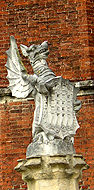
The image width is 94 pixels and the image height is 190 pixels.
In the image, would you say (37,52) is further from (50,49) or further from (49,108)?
(50,49)

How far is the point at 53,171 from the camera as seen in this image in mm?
6836

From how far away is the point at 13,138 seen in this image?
10.2 metres

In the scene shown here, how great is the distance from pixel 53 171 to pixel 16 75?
1.82 m

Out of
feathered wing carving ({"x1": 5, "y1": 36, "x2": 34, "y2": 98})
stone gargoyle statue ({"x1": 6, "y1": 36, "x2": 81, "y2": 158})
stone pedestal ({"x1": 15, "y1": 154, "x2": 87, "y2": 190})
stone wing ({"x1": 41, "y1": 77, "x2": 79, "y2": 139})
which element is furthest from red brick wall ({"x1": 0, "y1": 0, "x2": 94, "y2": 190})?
stone pedestal ({"x1": 15, "y1": 154, "x2": 87, "y2": 190})

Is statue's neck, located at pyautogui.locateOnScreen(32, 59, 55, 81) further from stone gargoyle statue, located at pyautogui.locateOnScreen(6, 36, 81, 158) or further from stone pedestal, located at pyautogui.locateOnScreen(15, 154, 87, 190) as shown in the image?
stone pedestal, located at pyautogui.locateOnScreen(15, 154, 87, 190)

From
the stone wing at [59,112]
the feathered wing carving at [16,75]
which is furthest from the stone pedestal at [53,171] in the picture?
the feathered wing carving at [16,75]

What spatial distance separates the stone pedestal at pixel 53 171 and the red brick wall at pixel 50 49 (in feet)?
9.63

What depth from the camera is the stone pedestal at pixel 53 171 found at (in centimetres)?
682

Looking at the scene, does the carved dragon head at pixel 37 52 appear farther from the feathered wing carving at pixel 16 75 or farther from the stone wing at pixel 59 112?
the stone wing at pixel 59 112

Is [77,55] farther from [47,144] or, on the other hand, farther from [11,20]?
[47,144]

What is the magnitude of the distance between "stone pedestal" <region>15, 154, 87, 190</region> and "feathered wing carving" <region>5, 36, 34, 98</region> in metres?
1.16

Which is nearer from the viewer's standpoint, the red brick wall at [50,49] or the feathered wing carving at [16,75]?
the feathered wing carving at [16,75]

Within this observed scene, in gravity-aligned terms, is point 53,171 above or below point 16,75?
below

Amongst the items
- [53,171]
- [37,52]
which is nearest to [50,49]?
[37,52]
